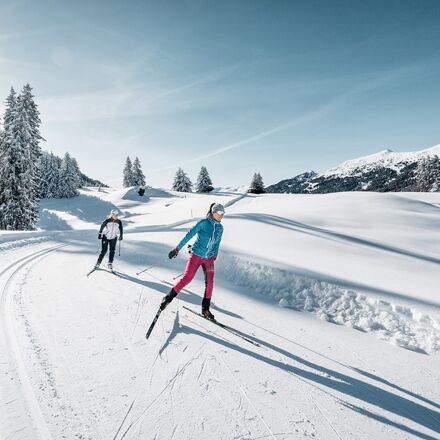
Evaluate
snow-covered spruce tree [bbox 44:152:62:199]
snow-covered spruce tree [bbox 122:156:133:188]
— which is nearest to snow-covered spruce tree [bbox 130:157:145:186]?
snow-covered spruce tree [bbox 122:156:133:188]

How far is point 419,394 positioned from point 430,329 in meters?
2.30

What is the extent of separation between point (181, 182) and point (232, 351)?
78.2m

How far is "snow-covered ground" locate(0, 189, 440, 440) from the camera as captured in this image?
3.12 metres

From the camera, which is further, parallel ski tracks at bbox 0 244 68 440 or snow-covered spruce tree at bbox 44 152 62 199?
snow-covered spruce tree at bbox 44 152 62 199

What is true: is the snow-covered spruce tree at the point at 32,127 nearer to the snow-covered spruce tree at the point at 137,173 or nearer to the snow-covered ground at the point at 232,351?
the snow-covered ground at the point at 232,351

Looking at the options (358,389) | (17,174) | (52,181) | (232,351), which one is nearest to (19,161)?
(17,174)

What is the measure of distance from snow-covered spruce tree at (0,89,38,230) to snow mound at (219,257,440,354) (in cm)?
2842

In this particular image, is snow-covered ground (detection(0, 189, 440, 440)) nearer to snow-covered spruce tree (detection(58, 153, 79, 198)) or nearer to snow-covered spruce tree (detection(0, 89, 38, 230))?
snow-covered spruce tree (detection(0, 89, 38, 230))

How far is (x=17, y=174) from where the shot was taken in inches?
1181

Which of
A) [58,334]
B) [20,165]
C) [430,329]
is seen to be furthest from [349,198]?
[20,165]

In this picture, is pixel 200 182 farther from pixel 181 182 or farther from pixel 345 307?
pixel 345 307

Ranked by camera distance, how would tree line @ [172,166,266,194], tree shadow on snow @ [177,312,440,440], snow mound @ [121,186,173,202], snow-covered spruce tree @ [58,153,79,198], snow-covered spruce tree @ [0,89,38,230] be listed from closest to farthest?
tree shadow on snow @ [177,312,440,440]
snow-covered spruce tree @ [0,89,38,230]
snow mound @ [121,186,173,202]
snow-covered spruce tree @ [58,153,79,198]
tree line @ [172,166,266,194]

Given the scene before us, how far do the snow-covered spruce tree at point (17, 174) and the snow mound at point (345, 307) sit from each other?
1119 inches

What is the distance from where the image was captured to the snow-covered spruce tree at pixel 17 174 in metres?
28.9
